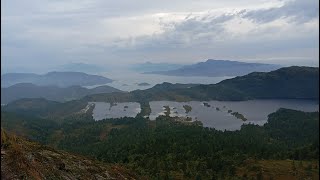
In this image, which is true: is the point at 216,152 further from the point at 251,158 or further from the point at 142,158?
the point at 142,158

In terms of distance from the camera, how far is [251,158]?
267 feet

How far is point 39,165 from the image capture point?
24.2 m

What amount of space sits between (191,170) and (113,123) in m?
129

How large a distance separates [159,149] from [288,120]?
127 m

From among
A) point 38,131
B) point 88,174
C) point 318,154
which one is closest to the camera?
point 88,174

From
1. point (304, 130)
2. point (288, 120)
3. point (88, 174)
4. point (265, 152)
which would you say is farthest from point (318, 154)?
point (288, 120)

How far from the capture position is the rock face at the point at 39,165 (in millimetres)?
Answer: 19562

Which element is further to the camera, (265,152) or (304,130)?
(304,130)

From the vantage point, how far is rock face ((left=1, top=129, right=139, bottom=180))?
770 inches

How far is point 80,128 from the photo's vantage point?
19025cm

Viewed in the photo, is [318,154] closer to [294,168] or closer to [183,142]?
[294,168]

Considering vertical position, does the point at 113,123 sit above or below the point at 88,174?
below

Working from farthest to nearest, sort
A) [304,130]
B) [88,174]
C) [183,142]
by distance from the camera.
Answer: [304,130], [183,142], [88,174]

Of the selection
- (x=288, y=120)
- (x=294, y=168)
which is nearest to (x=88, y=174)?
(x=294, y=168)
